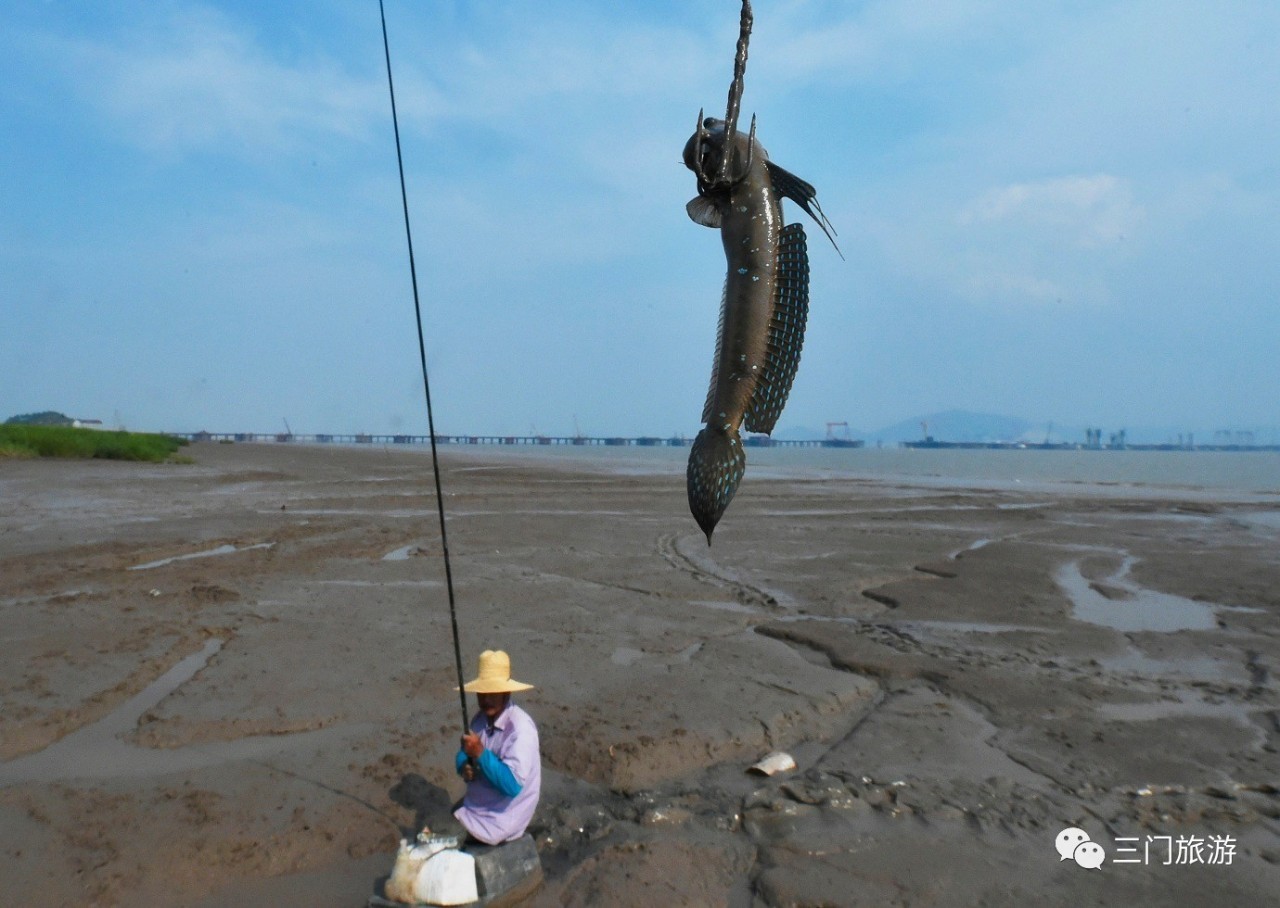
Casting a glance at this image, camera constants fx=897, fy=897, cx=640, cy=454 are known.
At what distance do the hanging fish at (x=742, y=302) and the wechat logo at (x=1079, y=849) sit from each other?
3281 millimetres

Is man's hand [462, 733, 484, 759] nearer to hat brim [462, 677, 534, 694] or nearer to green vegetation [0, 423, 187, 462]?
hat brim [462, 677, 534, 694]

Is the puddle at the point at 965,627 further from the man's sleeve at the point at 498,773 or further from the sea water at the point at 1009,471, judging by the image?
the man's sleeve at the point at 498,773

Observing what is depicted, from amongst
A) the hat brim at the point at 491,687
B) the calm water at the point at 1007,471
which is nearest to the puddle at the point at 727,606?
the calm water at the point at 1007,471

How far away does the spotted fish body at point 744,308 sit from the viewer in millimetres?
2014

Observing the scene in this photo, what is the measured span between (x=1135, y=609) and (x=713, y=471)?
30.7ft

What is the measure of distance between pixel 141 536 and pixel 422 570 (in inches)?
180

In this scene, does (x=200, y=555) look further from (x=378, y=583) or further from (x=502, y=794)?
(x=502, y=794)

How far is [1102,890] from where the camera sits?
390 cm

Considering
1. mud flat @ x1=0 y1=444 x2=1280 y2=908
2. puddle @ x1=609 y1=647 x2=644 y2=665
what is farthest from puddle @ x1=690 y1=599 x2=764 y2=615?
puddle @ x1=609 y1=647 x2=644 y2=665

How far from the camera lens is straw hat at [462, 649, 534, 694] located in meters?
3.66

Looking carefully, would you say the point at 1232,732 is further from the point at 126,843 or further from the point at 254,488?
the point at 254,488

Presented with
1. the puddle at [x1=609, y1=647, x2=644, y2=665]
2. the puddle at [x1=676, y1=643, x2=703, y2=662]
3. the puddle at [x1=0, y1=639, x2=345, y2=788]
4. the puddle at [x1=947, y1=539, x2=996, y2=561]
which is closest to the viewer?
the puddle at [x1=0, y1=639, x2=345, y2=788]

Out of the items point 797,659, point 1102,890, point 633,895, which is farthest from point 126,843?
point 797,659

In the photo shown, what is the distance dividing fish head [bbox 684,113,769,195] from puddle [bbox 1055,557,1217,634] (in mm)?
8233
